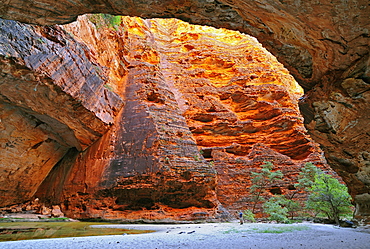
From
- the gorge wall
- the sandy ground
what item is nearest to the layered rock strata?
the sandy ground

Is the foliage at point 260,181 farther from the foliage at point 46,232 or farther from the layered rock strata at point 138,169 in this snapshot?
the foliage at point 46,232

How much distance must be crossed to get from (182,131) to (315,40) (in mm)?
10559

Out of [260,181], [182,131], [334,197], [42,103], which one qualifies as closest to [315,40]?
[334,197]

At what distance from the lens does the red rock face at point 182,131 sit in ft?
38.9

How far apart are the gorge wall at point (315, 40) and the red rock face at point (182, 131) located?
7782mm

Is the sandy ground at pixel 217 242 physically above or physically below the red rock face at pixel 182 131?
below

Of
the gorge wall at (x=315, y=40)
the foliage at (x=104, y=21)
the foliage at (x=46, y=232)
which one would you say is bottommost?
the foliage at (x=46, y=232)

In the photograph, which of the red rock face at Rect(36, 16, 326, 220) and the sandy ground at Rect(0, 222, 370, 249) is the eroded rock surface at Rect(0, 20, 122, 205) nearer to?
the red rock face at Rect(36, 16, 326, 220)

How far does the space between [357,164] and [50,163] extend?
51.2 feet

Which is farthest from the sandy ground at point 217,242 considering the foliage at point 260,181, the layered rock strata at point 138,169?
the foliage at point 260,181

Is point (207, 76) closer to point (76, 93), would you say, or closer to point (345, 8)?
point (76, 93)

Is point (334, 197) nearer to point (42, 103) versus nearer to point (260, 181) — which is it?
point (260, 181)

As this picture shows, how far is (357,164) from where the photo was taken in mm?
5500

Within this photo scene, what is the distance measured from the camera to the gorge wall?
3709 mm
